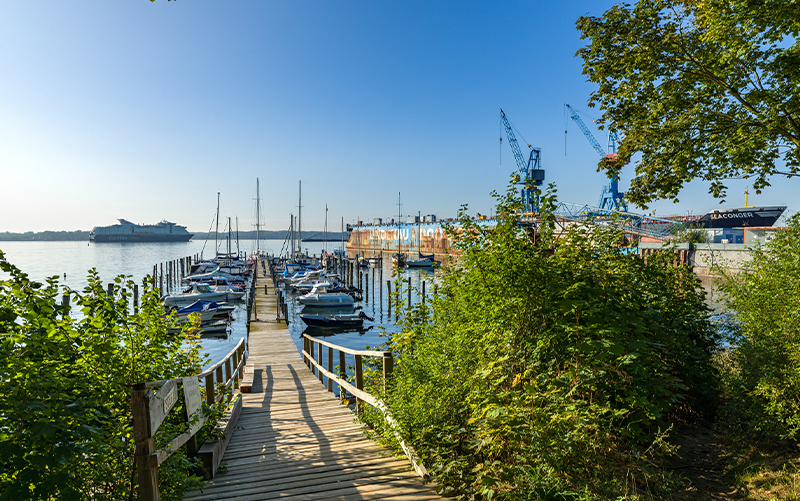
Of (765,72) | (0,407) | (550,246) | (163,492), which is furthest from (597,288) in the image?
(765,72)

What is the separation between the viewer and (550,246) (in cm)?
503

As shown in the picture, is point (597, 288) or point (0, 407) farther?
point (597, 288)

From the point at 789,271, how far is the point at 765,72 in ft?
11.4

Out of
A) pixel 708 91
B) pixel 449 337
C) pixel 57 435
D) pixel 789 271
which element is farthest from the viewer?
pixel 708 91

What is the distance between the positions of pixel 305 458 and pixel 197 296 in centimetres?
3342

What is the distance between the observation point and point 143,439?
2.86 m

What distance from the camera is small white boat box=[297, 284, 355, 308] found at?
33.9 meters

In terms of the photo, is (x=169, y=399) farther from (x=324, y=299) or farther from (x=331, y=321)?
(x=324, y=299)

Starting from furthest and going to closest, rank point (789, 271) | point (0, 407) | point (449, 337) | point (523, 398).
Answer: point (789, 271) < point (449, 337) < point (523, 398) < point (0, 407)

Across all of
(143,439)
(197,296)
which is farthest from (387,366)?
(197,296)

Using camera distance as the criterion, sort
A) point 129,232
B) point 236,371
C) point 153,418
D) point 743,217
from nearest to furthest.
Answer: point 153,418
point 236,371
point 743,217
point 129,232

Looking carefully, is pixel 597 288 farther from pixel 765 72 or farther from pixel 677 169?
pixel 765 72

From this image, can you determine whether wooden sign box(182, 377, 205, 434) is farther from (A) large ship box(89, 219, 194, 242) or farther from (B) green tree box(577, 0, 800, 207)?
(A) large ship box(89, 219, 194, 242)

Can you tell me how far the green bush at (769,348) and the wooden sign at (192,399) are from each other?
586cm
